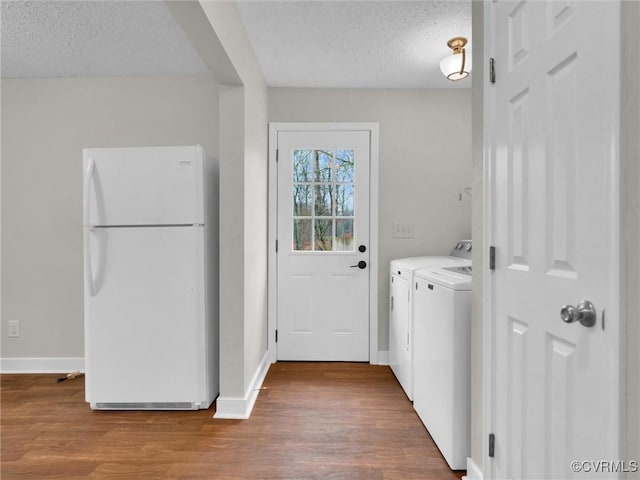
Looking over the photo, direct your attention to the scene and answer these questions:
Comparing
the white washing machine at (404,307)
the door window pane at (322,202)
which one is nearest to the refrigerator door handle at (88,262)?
the door window pane at (322,202)

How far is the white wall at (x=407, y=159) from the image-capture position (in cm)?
325

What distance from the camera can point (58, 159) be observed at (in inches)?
120

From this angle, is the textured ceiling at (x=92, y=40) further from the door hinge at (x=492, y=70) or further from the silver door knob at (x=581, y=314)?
the silver door knob at (x=581, y=314)

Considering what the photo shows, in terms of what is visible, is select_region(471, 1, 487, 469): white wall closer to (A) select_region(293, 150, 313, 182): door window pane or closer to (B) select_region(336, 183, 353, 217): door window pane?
(B) select_region(336, 183, 353, 217): door window pane

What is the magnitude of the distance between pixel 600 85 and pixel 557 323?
25.0 inches

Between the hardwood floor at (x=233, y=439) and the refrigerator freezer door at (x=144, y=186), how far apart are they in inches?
48.4

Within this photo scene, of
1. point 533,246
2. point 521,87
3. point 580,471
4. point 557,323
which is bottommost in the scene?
point 580,471

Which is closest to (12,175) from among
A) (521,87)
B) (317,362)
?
(317,362)

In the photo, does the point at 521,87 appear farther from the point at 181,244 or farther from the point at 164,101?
the point at 164,101

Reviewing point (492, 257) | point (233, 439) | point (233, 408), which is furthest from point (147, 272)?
point (492, 257)

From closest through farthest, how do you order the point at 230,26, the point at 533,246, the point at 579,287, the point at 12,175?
the point at 579,287 < the point at 533,246 < the point at 230,26 < the point at 12,175

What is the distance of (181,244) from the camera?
2.31 metres
